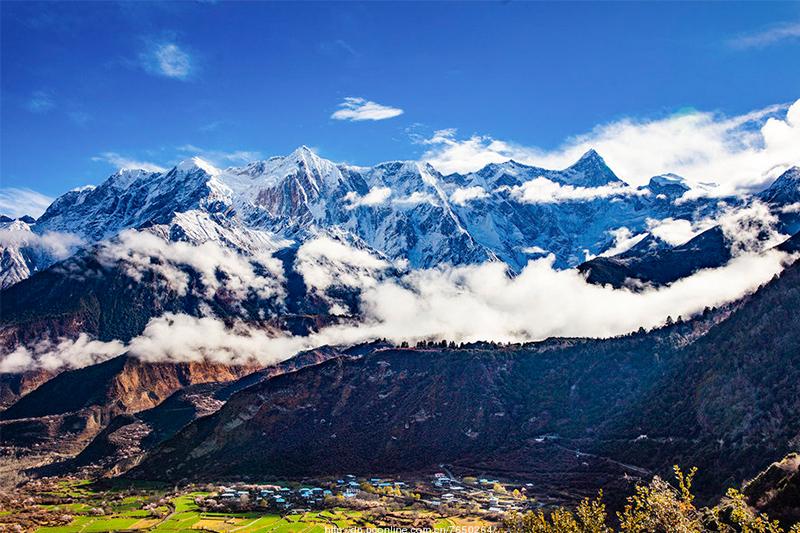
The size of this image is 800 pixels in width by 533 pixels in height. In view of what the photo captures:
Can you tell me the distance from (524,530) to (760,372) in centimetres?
13456

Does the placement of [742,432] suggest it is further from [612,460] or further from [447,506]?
[447,506]

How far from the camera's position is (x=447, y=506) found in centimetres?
17912

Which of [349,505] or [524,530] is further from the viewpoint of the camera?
[349,505]

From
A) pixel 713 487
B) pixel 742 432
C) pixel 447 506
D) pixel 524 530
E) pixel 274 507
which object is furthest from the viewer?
pixel 274 507

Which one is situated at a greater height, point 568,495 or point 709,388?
point 709,388

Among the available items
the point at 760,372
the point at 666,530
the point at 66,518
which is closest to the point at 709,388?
the point at 760,372

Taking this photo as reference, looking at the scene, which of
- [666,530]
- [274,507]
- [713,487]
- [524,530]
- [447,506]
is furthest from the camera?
[274,507]

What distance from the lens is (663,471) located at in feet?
569

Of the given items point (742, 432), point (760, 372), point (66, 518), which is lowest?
point (66, 518)

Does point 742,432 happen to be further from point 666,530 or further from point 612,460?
point 666,530

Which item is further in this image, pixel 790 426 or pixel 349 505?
pixel 349 505

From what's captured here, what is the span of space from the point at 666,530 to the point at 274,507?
506 ft

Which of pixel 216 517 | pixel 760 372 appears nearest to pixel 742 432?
pixel 760 372

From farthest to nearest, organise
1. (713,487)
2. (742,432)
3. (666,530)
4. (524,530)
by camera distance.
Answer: (742,432) → (713,487) → (524,530) → (666,530)
